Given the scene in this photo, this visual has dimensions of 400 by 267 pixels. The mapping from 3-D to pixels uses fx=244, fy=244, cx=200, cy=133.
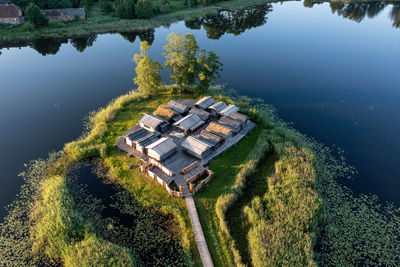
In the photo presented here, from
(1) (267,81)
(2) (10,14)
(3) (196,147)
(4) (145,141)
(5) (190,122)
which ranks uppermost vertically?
(2) (10,14)

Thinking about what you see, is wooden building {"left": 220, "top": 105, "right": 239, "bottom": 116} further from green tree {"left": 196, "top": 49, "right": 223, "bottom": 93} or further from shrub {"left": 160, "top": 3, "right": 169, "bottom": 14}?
shrub {"left": 160, "top": 3, "right": 169, "bottom": 14}

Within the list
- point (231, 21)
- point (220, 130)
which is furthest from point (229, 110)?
point (231, 21)

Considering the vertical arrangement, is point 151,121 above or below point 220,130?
above

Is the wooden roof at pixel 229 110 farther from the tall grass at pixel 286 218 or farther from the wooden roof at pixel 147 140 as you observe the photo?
the wooden roof at pixel 147 140

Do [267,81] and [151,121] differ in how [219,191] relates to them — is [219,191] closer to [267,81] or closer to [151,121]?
[151,121]

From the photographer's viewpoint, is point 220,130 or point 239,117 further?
point 239,117

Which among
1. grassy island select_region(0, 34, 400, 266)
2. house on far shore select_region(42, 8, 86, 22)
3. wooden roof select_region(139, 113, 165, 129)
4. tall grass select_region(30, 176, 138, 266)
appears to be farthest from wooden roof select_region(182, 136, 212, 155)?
house on far shore select_region(42, 8, 86, 22)
